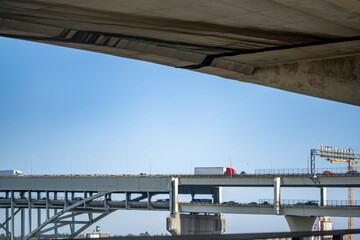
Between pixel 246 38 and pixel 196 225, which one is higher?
pixel 246 38

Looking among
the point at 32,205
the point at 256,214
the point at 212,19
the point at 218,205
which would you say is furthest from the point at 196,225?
the point at 212,19

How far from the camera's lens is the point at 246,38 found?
74.6ft

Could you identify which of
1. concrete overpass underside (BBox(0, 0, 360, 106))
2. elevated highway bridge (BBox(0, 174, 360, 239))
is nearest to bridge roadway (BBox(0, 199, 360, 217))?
elevated highway bridge (BBox(0, 174, 360, 239))

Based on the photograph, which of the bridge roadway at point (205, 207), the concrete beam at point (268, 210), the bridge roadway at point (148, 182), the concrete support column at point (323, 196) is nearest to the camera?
the concrete beam at point (268, 210)

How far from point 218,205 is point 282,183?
12.5 metres

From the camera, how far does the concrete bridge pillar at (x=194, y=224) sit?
122 m

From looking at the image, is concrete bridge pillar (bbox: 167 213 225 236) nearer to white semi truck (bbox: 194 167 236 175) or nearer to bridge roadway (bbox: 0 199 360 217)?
bridge roadway (bbox: 0 199 360 217)

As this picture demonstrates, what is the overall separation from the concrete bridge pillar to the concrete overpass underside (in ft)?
309

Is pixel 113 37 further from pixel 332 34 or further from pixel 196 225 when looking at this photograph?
pixel 196 225

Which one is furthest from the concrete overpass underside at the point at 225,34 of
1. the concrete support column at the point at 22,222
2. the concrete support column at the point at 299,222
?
the concrete support column at the point at 22,222

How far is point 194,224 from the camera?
125000 millimetres

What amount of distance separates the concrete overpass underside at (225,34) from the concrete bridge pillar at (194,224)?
94312 millimetres

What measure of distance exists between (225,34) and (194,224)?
105m

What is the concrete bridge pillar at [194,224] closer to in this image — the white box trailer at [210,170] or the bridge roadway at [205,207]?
the bridge roadway at [205,207]
